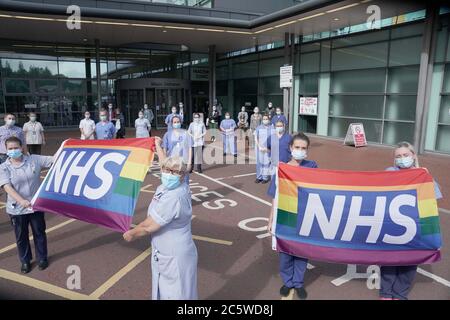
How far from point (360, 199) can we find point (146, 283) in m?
2.79

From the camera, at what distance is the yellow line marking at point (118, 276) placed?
13.7 feet

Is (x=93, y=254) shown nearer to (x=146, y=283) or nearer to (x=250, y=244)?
(x=146, y=283)

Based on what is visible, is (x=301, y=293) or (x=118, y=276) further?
(x=118, y=276)

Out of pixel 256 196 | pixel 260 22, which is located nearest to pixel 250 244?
pixel 256 196

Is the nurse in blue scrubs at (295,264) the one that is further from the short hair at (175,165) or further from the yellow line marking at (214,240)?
the yellow line marking at (214,240)

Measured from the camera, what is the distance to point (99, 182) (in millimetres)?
4074

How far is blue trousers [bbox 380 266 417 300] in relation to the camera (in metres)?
3.72

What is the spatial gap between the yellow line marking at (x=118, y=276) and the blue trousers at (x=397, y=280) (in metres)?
3.22

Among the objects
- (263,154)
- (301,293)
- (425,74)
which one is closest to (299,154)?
(301,293)

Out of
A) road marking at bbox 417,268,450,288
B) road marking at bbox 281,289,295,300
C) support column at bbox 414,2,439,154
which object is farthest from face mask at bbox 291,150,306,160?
support column at bbox 414,2,439,154

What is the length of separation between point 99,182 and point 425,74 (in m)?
13.5

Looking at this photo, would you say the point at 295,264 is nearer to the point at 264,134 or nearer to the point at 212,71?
the point at 264,134

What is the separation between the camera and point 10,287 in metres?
4.30

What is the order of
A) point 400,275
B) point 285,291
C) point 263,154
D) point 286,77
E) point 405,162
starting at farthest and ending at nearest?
point 286,77 → point 263,154 → point 285,291 → point 405,162 → point 400,275
